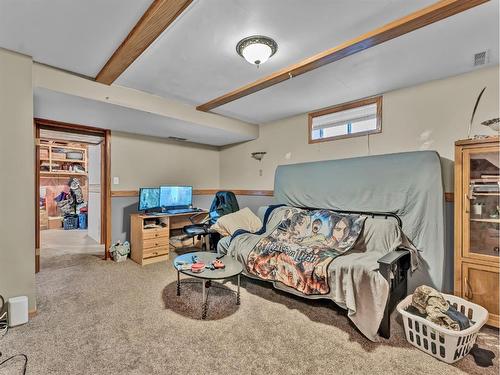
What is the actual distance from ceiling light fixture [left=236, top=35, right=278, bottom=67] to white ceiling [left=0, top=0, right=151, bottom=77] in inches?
28.5

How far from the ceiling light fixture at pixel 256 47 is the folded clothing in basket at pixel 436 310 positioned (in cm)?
233

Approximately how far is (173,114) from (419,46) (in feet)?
8.93

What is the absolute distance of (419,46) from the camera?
198 cm

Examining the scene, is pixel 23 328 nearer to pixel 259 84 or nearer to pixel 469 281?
pixel 259 84

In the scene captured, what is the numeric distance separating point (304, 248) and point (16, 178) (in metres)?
2.69

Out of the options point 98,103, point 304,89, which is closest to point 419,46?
point 304,89

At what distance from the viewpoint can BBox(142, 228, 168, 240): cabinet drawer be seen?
11.6ft

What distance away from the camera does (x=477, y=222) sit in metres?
2.10

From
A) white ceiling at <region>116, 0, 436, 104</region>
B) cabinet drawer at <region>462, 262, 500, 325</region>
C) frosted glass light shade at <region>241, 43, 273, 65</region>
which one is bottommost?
cabinet drawer at <region>462, 262, 500, 325</region>

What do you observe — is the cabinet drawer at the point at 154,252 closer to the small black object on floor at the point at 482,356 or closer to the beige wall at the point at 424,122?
the beige wall at the point at 424,122

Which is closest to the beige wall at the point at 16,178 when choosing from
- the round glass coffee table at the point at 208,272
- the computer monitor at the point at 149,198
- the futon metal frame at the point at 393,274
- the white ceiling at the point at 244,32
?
the white ceiling at the point at 244,32

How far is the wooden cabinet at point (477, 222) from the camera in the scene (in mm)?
2016

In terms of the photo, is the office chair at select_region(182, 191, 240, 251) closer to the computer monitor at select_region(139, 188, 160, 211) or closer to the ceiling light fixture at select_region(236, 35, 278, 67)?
the computer monitor at select_region(139, 188, 160, 211)

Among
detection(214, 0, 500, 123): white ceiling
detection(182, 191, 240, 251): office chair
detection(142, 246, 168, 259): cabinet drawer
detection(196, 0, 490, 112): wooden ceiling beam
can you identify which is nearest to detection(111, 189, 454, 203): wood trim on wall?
detection(182, 191, 240, 251): office chair
